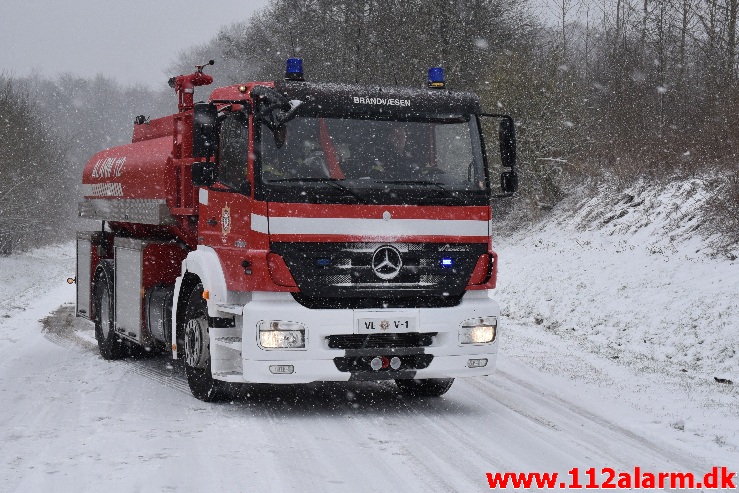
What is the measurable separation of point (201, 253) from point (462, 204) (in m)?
2.55

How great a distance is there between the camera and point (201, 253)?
30.7ft

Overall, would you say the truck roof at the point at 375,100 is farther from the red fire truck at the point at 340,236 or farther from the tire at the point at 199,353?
the tire at the point at 199,353

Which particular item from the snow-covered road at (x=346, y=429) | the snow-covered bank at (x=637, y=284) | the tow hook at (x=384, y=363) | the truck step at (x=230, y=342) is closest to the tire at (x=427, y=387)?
the snow-covered road at (x=346, y=429)

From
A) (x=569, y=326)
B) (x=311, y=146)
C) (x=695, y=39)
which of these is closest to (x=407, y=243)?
(x=311, y=146)

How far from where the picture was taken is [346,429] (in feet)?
26.1

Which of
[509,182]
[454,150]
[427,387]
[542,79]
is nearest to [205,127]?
[454,150]

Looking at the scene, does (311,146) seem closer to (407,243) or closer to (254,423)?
(407,243)

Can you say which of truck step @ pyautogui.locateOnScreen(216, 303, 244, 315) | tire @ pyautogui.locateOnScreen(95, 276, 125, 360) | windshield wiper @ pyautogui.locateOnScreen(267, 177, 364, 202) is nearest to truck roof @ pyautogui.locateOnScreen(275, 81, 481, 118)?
windshield wiper @ pyautogui.locateOnScreen(267, 177, 364, 202)

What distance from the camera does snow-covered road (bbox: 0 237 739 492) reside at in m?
6.30

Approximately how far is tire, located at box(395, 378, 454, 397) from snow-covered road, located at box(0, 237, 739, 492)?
0.35 feet

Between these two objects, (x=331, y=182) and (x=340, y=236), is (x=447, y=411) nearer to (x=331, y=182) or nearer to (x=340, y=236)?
(x=340, y=236)

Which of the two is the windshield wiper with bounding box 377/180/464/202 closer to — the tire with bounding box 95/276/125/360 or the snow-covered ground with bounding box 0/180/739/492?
the snow-covered ground with bounding box 0/180/739/492

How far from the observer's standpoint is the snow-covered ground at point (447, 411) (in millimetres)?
6457

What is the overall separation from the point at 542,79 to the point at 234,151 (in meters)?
19.2
